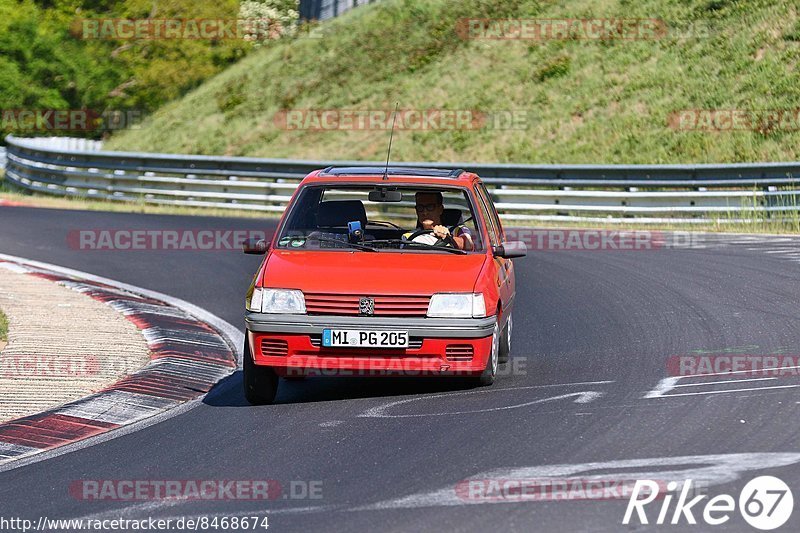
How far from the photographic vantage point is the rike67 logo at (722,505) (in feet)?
18.0

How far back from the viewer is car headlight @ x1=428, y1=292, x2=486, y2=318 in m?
8.52

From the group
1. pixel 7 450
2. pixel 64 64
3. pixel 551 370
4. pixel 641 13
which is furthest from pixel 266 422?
pixel 64 64

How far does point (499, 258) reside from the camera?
9.88m

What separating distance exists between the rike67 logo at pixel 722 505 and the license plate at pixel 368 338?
106 inches

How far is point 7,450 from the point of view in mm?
7500

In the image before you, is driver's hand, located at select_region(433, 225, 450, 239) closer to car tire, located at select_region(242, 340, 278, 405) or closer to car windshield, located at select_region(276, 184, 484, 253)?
car windshield, located at select_region(276, 184, 484, 253)

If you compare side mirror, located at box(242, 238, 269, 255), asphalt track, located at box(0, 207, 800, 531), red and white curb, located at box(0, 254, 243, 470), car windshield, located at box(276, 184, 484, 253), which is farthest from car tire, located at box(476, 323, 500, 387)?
red and white curb, located at box(0, 254, 243, 470)

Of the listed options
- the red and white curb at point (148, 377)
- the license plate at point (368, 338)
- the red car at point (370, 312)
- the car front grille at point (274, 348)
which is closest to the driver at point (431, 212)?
the red car at point (370, 312)

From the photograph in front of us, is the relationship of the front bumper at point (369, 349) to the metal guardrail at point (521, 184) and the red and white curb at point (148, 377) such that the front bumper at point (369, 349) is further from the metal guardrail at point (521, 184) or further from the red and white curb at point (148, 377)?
the metal guardrail at point (521, 184)

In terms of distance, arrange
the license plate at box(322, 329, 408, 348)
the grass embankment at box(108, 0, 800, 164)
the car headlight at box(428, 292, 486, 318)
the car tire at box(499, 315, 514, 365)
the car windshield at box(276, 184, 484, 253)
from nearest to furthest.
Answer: the license plate at box(322, 329, 408, 348)
the car headlight at box(428, 292, 486, 318)
the car windshield at box(276, 184, 484, 253)
the car tire at box(499, 315, 514, 365)
the grass embankment at box(108, 0, 800, 164)

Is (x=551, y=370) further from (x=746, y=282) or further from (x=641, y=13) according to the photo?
(x=641, y=13)

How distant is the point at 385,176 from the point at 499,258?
112 centimetres

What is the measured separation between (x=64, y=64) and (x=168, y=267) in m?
36.3

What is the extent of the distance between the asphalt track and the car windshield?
107 cm
